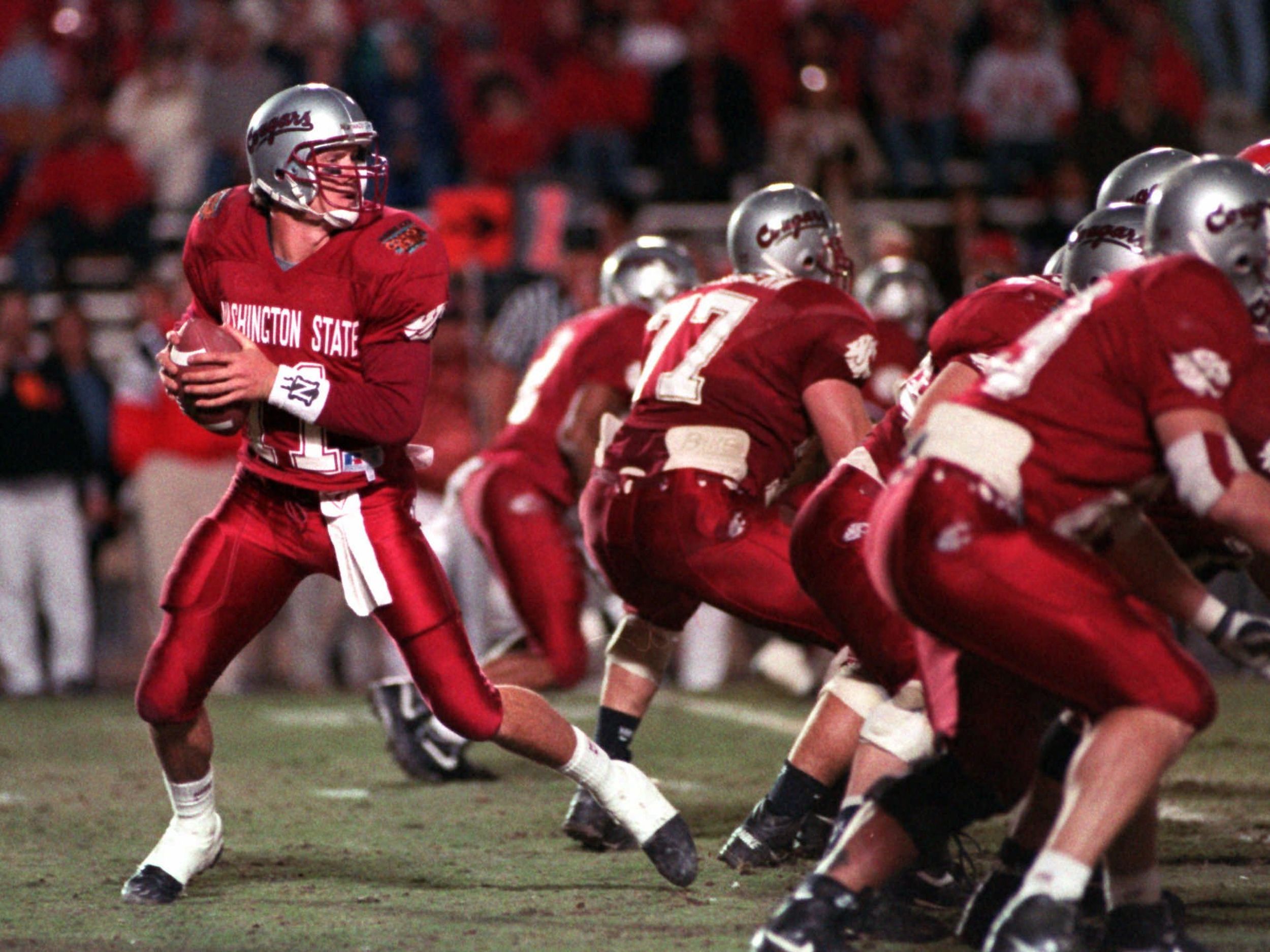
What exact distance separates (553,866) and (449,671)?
2.61 ft

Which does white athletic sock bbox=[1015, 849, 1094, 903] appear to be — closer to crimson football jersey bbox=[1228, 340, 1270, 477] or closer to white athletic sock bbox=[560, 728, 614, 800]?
crimson football jersey bbox=[1228, 340, 1270, 477]

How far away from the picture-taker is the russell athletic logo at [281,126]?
4562 millimetres

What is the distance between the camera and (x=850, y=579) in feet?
14.7

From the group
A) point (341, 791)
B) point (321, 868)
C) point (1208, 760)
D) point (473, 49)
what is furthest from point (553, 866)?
point (473, 49)

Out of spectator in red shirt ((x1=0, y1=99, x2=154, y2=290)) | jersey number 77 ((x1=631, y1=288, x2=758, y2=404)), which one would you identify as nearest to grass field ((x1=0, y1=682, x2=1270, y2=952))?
jersey number 77 ((x1=631, y1=288, x2=758, y2=404))

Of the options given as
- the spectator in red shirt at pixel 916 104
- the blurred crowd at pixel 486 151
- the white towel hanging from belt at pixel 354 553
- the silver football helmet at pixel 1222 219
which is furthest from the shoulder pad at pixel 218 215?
the spectator in red shirt at pixel 916 104

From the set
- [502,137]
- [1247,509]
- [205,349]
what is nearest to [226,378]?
[205,349]

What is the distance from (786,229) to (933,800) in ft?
6.88

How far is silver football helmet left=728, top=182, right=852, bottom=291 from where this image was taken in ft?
17.7

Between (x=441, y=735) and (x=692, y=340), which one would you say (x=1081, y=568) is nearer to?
(x=692, y=340)

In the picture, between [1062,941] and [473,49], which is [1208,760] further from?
[473,49]

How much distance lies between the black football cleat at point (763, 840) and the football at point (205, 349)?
163 centimetres

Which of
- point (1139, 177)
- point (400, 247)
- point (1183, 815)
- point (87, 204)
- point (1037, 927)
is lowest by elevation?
point (1183, 815)

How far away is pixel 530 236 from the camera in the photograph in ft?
35.9
